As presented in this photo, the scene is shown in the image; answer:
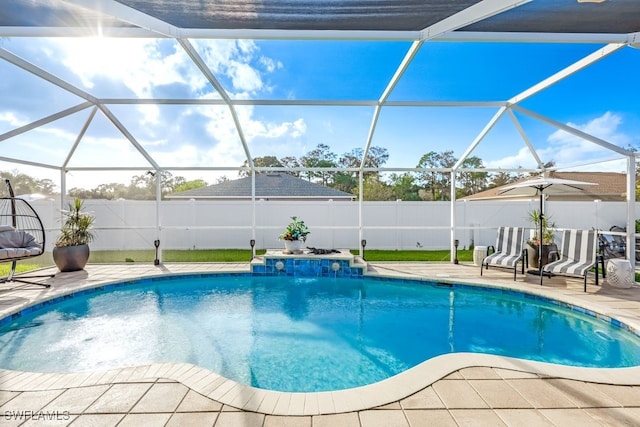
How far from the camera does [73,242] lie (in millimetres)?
7664

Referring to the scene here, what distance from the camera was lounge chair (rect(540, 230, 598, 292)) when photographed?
20.1 feet

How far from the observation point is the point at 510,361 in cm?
306

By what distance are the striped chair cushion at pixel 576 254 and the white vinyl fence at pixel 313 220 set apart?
5.02 metres

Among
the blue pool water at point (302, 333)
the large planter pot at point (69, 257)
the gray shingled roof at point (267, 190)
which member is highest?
the gray shingled roof at point (267, 190)

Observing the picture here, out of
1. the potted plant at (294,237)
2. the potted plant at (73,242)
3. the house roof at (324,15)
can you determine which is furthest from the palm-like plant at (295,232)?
the house roof at (324,15)

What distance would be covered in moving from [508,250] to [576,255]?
1333 mm

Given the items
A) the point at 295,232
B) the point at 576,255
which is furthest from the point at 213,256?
the point at 576,255

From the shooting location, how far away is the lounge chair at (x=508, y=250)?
7.17m

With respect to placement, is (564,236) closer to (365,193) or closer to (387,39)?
(387,39)

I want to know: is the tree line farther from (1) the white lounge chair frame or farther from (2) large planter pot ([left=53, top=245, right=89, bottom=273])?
(1) the white lounge chair frame

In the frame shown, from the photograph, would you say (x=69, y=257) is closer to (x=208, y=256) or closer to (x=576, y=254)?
(x=208, y=256)

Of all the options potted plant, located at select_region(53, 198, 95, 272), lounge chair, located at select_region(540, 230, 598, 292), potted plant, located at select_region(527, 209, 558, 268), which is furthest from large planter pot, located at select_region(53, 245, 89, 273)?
potted plant, located at select_region(527, 209, 558, 268)

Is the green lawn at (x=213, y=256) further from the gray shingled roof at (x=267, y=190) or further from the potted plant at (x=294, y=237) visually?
the gray shingled roof at (x=267, y=190)

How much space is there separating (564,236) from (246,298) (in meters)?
6.64
